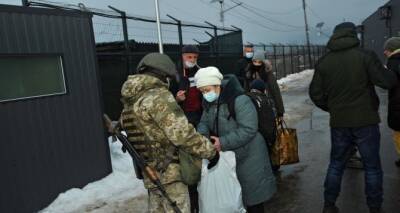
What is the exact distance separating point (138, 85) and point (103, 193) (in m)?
3.27

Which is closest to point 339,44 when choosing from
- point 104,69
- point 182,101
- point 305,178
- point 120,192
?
point 182,101

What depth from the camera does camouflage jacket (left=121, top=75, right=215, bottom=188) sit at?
2.70m

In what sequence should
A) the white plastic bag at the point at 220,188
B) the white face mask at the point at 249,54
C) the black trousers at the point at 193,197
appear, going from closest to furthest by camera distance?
the white plastic bag at the point at 220,188 < the black trousers at the point at 193,197 < the white face mask at the point at 249,54

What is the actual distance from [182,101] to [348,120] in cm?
171

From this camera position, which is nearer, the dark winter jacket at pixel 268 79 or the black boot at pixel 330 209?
the black boot at pixel 330 209

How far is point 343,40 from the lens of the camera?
3.76 metres

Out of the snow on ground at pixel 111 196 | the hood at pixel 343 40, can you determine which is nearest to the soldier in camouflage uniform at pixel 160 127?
the hood at pixel 343 40

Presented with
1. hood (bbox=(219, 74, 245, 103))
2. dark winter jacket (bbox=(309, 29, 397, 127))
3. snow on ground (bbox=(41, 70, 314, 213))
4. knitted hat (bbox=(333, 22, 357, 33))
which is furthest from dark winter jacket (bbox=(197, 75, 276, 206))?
snow on ground (bbox=(41, 70, 314, 213))

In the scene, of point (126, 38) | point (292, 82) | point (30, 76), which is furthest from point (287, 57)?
point (30, 76)

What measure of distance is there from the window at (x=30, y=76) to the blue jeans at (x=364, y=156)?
3.75 metres

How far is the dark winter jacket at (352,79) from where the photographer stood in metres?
3.68

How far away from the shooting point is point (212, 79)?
3402 mm

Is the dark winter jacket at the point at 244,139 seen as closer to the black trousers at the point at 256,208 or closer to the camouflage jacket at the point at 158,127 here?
the black trousers at the point at 256,208

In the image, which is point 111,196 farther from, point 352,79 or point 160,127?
point 352,79
